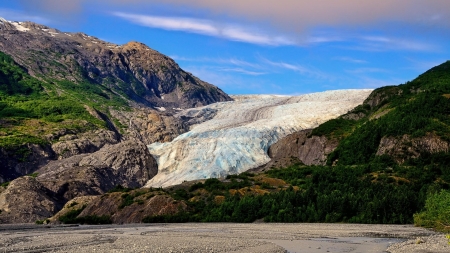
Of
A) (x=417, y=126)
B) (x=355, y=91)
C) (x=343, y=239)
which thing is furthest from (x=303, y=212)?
(x=355, y=91)

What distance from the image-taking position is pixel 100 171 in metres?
118

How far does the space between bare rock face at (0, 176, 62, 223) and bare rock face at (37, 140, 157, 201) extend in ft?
17.4

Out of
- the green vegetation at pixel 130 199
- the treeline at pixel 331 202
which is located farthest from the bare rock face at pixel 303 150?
the green vegetation at pixel 130 199

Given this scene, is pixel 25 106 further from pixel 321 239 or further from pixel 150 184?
pixel 321 239

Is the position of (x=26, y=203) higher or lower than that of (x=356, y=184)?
lower

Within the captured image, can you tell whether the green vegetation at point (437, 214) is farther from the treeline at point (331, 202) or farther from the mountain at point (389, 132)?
the mountain at point (389, 132)

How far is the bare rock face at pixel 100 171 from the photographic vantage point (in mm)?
106938

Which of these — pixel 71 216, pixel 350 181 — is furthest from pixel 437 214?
pixel 71 216

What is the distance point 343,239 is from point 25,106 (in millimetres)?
166779

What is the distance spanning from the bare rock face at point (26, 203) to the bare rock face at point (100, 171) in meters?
5.31

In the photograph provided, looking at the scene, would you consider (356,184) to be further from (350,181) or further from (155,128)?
(155,128)

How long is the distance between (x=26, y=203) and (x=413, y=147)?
63.6 m

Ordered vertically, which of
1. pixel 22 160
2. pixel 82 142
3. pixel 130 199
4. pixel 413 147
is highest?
pixel 82 142

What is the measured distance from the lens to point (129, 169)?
13525cm
